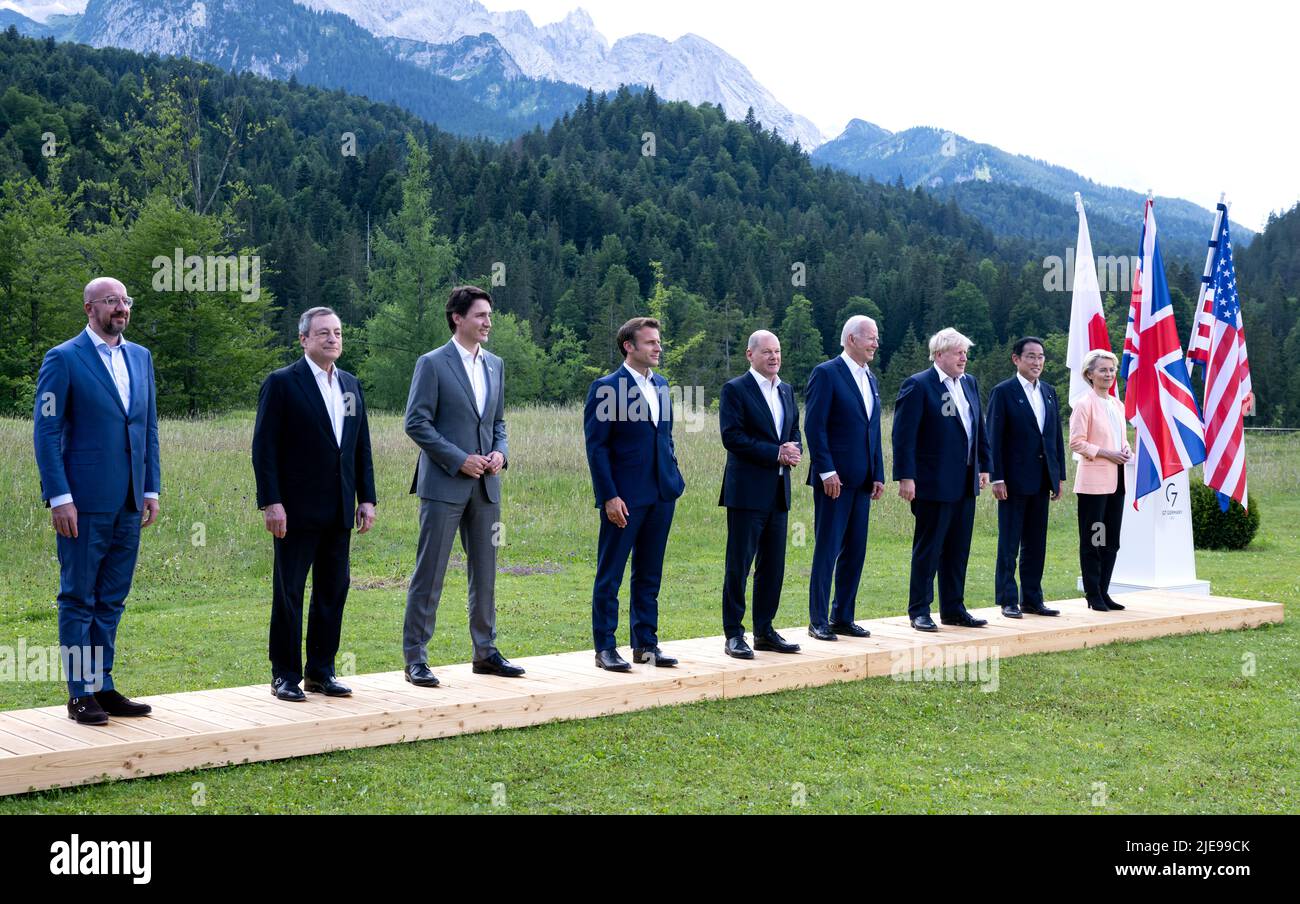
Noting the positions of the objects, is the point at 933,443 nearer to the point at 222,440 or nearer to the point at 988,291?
the point at 222,440

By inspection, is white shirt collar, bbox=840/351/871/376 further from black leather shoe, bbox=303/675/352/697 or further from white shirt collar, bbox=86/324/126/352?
white shirt collar, bbox=86/324/126/352

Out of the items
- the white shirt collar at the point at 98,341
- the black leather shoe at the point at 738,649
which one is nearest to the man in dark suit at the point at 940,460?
the black leather shoe at the point at 738,649

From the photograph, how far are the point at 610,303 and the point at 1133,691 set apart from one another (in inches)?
2842

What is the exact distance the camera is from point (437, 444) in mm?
6984

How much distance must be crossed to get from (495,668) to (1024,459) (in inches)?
210

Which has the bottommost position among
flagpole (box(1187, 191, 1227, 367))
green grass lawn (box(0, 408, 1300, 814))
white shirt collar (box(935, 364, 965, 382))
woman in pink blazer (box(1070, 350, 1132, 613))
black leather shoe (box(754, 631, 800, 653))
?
green grass lawn (box(0, 408, 1300, 814))

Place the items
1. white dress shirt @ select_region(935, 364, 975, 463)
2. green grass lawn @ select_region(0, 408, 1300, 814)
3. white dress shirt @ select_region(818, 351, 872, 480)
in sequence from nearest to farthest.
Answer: green grass lawn @ select_region(0, 408, 1300, 814), white dress shirt @ select_region(818, 351, 872, 480), white dress shirt @ select_region(935, 364, 975, 463)

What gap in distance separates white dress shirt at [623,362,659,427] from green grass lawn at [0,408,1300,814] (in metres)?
1.93

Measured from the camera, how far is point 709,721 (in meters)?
7.11

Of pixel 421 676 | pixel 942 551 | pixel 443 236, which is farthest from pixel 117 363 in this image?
pixel 443 236

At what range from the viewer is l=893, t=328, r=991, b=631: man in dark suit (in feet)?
31.3

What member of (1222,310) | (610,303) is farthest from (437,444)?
(610,303)

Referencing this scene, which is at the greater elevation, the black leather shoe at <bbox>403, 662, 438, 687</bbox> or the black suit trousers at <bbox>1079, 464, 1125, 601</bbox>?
the black suit trousers at <bbox>1079, 464, 1125, 601</bbox>

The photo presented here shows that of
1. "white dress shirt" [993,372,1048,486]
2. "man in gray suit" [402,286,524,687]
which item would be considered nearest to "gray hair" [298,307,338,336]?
"man in gray suit" [402,286,524,687]
